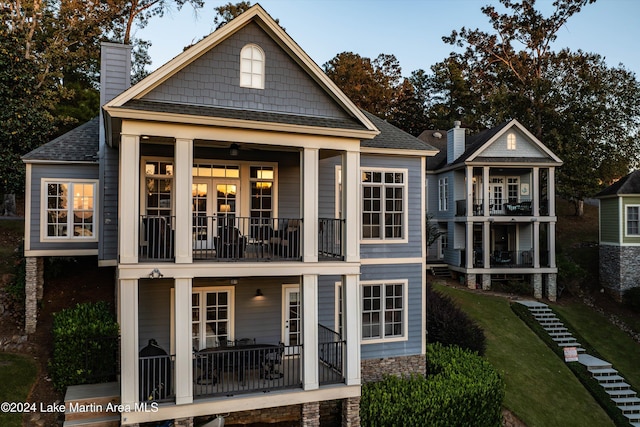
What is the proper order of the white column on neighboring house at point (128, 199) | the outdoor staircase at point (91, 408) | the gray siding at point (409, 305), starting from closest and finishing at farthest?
the white column on neighboring house at point (128, 199)
the outdoor staircase at point (91, 408)
the gray siding at point (409, 305)

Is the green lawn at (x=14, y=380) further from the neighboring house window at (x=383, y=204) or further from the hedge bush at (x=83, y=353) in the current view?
the neighboring house window at (x=383, y=204)

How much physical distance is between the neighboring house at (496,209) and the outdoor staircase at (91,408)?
18919mm

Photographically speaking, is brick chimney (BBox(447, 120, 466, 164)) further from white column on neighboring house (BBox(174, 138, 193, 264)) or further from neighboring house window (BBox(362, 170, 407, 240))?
white column on neighboring house (BBox(174, 138, 193, 264))

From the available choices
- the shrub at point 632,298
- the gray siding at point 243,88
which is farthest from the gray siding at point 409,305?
the shrub at point 632,298

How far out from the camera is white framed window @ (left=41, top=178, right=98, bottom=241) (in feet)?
47.3

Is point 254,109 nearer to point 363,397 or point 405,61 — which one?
point 363,397

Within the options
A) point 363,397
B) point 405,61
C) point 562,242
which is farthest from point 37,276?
point 405,61

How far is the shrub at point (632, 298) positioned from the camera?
23109 mm

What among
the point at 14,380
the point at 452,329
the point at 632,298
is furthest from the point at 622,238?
the point at 14,380

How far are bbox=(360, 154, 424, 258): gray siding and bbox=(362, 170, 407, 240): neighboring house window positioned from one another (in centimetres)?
22

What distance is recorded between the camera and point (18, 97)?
20.4 meters

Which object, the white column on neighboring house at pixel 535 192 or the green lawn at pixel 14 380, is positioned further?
the white column on neighboring house at pixel 535 192

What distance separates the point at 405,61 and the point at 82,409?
1641 inches

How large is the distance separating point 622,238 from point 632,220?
1.24 m
